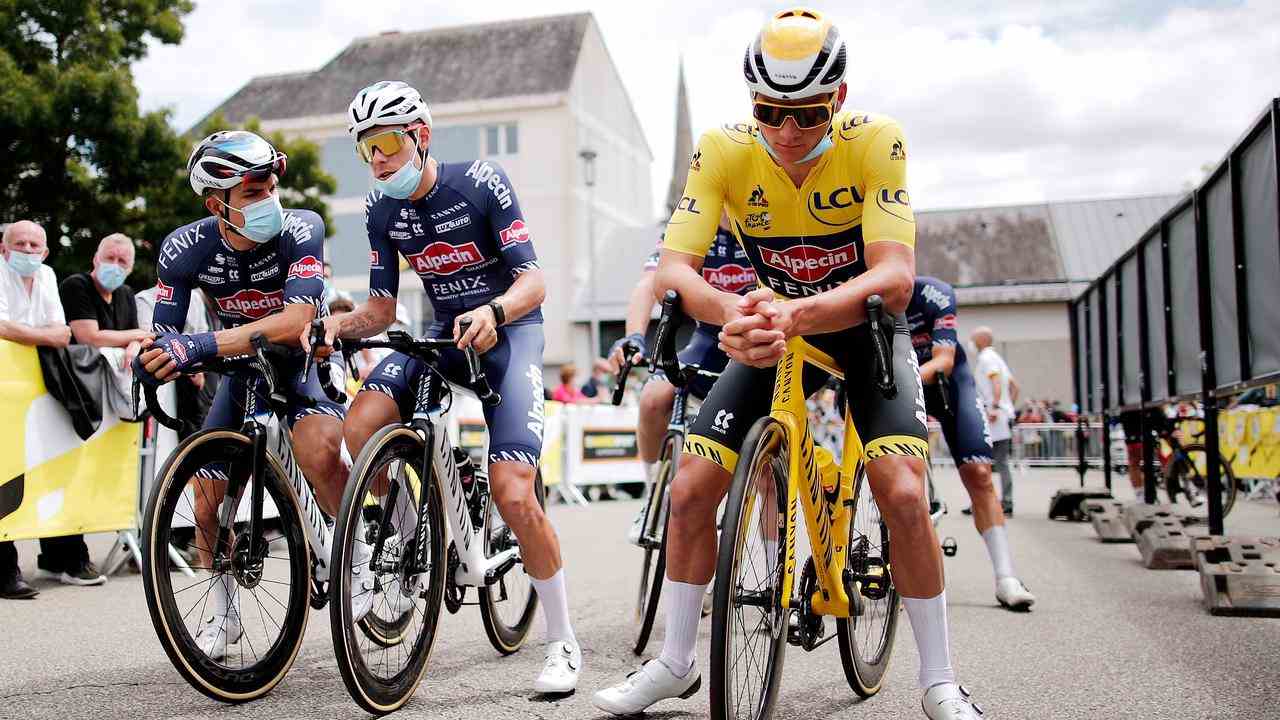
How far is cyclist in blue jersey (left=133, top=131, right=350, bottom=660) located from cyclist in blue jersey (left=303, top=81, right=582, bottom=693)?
292 millimetres

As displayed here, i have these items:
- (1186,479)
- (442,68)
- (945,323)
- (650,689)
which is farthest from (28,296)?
(442,68)

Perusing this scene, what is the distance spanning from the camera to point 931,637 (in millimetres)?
3984

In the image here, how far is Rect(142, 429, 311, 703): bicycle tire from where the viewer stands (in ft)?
14.1

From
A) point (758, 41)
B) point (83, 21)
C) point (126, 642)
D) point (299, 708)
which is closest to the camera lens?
point (758, 41)

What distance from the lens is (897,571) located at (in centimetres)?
402

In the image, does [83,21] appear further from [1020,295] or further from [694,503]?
[1020,295]

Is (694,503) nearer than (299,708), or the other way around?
(694,503)

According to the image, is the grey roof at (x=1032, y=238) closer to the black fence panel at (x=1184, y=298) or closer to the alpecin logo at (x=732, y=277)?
the black fence panel at (x=1184, y=298)

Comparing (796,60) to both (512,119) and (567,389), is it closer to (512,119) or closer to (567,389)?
(567,389)

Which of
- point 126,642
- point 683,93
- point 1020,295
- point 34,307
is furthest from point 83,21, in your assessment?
point 683,93

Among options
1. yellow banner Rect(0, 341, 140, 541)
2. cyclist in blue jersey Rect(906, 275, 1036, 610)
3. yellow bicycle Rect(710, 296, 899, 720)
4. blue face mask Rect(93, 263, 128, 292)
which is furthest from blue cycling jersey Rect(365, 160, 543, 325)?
blue face mask Rect(93, 263, 128, 292)

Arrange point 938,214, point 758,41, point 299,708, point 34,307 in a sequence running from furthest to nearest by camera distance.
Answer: point 938,214, point 34,307, point 299,708, point 758,41

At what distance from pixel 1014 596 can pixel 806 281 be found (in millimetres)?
3564

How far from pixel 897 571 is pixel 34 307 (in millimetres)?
6224
